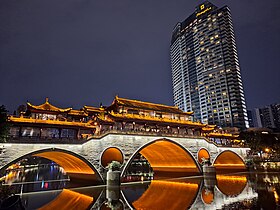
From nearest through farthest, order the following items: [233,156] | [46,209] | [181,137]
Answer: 1. [46,209]
2. [181,137]
3. [233,156]

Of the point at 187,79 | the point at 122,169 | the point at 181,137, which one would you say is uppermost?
the point at 187,79

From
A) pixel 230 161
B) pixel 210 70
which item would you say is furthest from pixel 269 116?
pixel 230 161

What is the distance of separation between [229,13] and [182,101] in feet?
182

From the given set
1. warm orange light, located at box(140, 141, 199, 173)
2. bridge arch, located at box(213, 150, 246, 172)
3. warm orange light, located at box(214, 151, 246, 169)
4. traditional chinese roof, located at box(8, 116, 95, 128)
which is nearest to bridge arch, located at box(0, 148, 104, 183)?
traditional chinese roof, located at box(8, 116, 95, 128)

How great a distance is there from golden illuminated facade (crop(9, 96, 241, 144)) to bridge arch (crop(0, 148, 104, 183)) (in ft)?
6.33

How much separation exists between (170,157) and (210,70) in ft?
264

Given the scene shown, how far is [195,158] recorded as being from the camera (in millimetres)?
33406

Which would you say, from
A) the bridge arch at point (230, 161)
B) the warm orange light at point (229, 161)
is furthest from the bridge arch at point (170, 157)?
the warm orange light at point (229, 161)

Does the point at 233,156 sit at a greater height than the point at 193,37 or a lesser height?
lesser

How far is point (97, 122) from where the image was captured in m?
29.2

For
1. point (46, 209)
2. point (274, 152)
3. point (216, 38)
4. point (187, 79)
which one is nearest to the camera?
point (46, 209)

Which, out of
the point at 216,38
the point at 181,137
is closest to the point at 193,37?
the point at 216,38

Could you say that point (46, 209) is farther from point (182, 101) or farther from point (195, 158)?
point (182, 101)

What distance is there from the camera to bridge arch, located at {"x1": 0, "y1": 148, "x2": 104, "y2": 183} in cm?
2285
